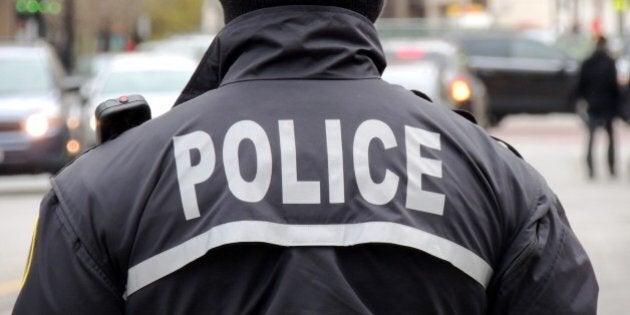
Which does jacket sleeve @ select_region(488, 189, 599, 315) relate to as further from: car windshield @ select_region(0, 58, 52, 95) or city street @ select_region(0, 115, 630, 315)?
car windshield @ select_region(0, 58, 52, 95)

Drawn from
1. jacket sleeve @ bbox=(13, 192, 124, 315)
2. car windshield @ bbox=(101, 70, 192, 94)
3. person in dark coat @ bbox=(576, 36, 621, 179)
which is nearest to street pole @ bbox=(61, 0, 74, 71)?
car windshield @ bbox=(101, 70, 192, 94)

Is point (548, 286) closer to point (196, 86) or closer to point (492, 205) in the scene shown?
point (492, 205)

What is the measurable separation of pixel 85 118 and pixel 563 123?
55.5 feet

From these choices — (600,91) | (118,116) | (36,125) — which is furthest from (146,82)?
(118,116)

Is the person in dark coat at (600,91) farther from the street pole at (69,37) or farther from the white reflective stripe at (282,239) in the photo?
the street pole at (69,37)

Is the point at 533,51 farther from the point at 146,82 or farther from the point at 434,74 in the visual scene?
the point at 146,82

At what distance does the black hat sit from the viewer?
248cm

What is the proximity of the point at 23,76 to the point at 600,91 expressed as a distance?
6821 millimetres

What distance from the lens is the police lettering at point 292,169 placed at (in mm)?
2346

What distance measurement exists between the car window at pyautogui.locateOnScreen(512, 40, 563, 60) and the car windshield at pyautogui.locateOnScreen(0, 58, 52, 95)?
1443 cm

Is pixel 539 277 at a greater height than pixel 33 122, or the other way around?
pixel 539 277

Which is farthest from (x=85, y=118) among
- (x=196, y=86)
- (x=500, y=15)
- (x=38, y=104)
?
(x=500, y=15)

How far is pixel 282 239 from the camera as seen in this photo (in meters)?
2.32

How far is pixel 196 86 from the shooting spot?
2568 millimetres
